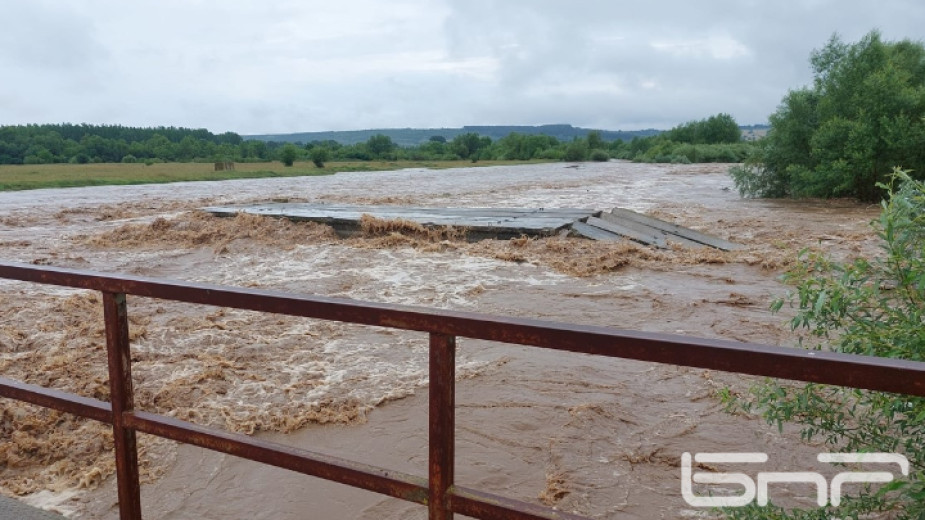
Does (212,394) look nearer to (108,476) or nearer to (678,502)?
(108,476)

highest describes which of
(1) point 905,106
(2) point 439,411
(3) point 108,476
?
(1) point 905,106

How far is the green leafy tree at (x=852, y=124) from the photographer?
54.1ft

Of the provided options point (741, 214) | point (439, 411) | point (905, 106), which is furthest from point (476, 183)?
point (439, 411)

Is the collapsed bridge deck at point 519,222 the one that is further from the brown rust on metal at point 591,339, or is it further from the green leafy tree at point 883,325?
the brown rust on metal at point 591,339

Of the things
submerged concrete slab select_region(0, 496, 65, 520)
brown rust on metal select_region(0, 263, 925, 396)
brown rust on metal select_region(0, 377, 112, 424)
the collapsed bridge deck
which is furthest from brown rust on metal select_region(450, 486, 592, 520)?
the collapsed bridge deck

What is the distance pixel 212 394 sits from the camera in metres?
5.51

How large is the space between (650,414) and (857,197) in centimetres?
1623

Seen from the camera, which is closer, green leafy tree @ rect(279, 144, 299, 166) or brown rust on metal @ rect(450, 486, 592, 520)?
brown rust on metal @ rect(450, 486, 592, 520)

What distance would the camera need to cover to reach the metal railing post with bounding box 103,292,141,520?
7.47 feet

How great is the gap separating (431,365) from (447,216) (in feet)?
37.1

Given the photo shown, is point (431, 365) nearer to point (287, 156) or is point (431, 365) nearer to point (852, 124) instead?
point (852, 124)

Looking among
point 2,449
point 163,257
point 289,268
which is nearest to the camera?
point 2,449

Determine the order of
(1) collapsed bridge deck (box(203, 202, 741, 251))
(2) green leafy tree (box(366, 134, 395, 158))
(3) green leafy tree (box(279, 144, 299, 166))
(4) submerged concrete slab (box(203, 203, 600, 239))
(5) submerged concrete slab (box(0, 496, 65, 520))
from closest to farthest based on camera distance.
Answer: (5) submerged concrete slab (box(0, 496, 65, 520)) → (1) collapsed bridge deck (box(203, 202, 741, 251)) → (4) submerged concrete slab (box(203, 203, 600, 239)) → (3) green leafy tree (box(279, 144, 299, 166)) → (2) green leafy tree (box(366, 134, 395, 158))

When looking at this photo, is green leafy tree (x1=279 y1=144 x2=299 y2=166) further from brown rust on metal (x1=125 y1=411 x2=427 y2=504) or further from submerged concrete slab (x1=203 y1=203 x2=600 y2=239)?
brown rust on metal (x1=125 y1=411 x2=427 y2=504)
